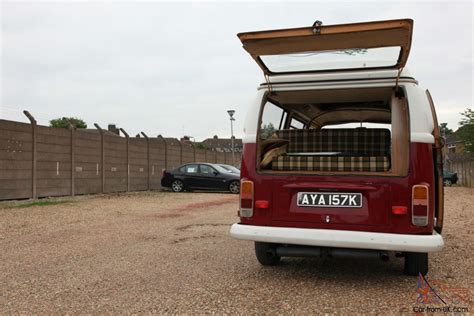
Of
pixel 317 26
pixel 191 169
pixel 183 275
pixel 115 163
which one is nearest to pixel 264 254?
pixel 183 275

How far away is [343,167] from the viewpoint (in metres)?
4.73

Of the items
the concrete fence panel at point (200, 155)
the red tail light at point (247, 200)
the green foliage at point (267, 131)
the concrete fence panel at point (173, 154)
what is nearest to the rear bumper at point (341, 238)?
the red tail light at point (247, 200)

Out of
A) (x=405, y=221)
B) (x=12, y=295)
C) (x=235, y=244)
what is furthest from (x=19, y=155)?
(x=405, y=221)

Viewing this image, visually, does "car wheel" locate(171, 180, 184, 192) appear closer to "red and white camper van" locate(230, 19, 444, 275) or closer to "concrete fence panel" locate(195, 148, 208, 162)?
"concrete fence panel" locate(195, 148, 208, 162)

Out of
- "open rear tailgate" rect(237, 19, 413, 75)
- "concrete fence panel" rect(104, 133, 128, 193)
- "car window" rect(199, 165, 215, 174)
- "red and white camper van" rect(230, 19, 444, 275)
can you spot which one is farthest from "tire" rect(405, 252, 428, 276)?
"car window" rect(199, 165, 215, 174)

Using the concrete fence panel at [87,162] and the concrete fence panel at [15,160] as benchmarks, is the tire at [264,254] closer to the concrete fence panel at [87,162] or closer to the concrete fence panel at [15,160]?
the concrete fence panel at [15,160]

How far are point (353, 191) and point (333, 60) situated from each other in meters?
1.39

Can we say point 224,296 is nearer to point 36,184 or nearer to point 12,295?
point 12,295

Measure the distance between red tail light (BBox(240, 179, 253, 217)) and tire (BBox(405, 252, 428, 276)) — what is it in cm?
164

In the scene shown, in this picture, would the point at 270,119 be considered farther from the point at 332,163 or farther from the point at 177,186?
the point at 177,186

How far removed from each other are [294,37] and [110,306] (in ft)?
9.48

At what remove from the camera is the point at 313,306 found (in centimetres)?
381

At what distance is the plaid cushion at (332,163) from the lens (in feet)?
15.2

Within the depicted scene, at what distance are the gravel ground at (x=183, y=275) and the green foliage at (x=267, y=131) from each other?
1.50 metres
